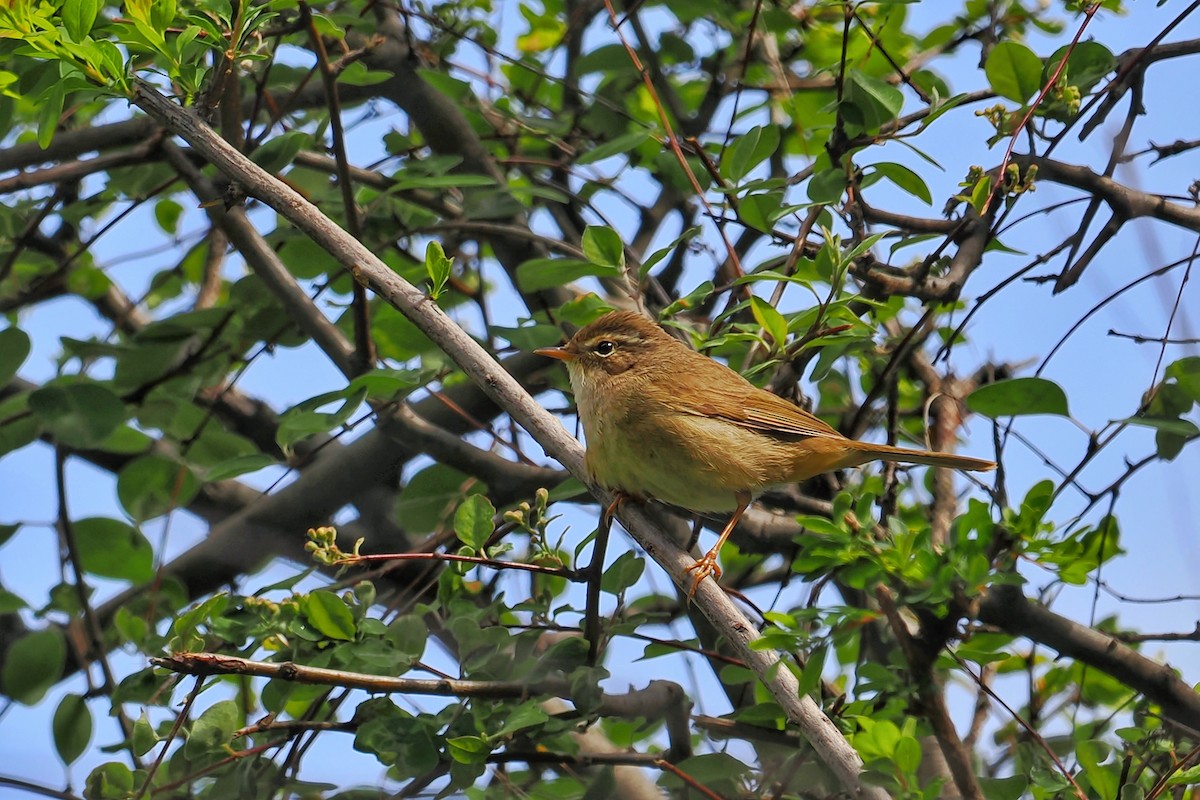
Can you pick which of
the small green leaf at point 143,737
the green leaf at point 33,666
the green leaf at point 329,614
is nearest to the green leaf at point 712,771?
the green leaf at point 329,614

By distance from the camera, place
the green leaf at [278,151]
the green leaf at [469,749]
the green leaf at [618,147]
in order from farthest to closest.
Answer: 1. the green leaf at [618,147]
2. the green leaf at [278,151]
3. the green leaf at [469,749]

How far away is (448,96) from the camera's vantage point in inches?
174

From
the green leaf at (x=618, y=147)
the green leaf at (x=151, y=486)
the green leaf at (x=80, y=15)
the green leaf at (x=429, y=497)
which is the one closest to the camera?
the green leaf at (x=80, y=15)

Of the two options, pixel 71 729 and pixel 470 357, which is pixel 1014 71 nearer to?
pixel 470 357

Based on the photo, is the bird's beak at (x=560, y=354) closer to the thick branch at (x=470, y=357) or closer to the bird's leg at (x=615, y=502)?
the bird's leg at (x=615, y=502)

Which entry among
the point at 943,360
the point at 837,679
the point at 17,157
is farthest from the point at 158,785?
the point at 943,360

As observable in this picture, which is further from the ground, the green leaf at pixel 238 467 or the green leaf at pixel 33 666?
the green leaf at pixel 238 467

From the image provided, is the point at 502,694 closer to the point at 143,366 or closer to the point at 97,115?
the point at 143,366

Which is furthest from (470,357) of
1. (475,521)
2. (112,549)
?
(112,549)

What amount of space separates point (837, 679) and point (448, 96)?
8.78 ft

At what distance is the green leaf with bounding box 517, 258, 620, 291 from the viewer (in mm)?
3441

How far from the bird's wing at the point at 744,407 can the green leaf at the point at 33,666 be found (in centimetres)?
232

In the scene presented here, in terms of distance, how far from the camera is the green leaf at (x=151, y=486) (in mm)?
4148

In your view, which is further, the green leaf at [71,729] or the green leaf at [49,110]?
the green leaf at [71,729]
